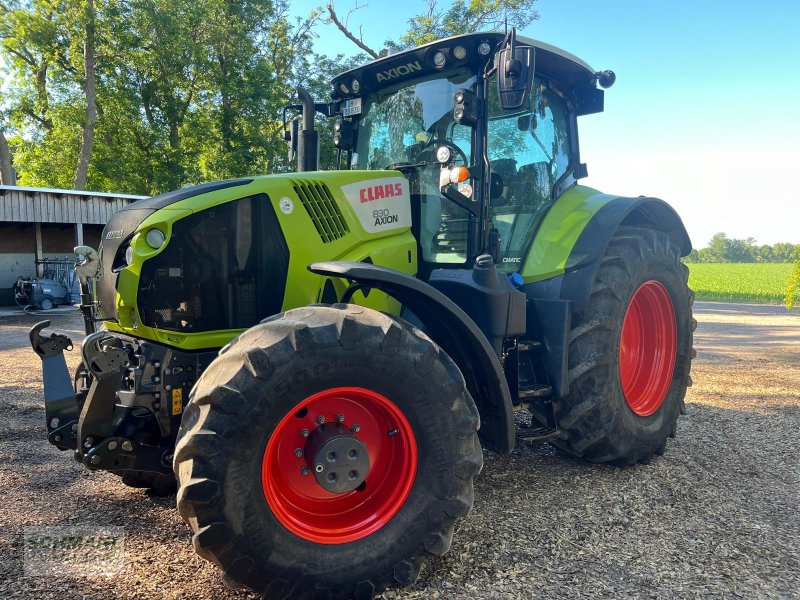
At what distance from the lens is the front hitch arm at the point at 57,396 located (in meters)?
2.88

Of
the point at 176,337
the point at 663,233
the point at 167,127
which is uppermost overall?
the point at 167,127

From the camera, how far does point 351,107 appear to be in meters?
4.15

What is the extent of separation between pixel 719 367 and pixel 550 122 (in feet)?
19.4

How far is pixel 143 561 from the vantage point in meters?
2.68

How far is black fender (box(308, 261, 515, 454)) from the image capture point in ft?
8.67

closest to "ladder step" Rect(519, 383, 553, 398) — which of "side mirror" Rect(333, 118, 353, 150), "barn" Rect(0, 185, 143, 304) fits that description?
"side mirror" Rect(333, 118, 353, 150)

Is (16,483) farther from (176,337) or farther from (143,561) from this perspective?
(176,337)

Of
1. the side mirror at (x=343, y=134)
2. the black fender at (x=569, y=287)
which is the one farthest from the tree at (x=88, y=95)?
the black fender at (x=569, y=287)

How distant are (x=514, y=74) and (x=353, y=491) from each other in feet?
7.26

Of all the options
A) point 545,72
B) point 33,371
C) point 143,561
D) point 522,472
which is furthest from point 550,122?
point 33,371

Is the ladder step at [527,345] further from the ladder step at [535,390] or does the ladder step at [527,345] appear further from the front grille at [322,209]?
the front grille at [322,209]

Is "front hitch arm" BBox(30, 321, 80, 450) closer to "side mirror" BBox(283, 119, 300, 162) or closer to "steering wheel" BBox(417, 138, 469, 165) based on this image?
"side mirror" BBox(283, 119, 300, 162)

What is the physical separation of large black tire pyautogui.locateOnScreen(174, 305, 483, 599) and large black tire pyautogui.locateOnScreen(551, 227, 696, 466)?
4.09 ft

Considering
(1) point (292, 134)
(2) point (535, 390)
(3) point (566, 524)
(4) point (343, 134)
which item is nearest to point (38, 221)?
(1) point (292, 134)
